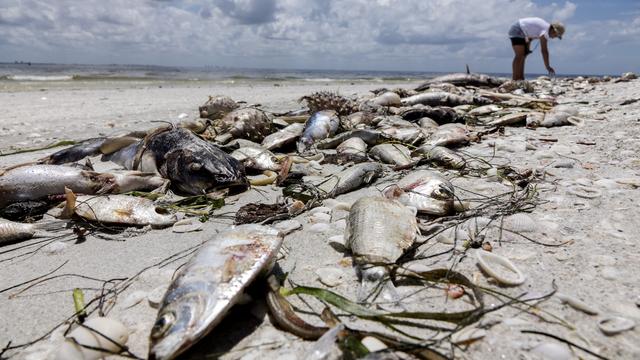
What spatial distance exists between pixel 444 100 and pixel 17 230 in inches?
274

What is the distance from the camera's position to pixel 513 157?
456 centimetres

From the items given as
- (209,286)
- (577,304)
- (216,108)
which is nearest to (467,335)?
(577,304)

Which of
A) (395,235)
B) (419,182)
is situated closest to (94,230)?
(395,235)

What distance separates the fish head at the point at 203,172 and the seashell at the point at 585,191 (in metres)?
2.74

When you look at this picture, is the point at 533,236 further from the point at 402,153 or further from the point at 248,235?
the point at 402,153

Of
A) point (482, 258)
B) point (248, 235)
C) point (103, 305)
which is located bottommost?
point (103, 305)

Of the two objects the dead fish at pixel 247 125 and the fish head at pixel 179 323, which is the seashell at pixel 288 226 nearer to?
the fish head at pixel 179 323

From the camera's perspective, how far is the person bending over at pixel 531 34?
1189 centimetres

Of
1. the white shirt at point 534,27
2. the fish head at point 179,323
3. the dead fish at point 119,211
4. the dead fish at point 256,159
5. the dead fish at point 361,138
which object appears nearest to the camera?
the fish head at point 179,323

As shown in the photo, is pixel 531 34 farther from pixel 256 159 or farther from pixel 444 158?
pixel 256 159

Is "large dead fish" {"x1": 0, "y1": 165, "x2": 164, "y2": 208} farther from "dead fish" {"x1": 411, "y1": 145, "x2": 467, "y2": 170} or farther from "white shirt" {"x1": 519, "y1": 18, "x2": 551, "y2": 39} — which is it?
"white shirt" {"x1": 519, "y1": 18, "x2": 551, "y2": 39}

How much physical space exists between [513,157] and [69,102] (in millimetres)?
12707

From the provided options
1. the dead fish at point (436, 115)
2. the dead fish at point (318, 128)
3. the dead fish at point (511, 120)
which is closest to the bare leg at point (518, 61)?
the dead fish at point (511, 120)

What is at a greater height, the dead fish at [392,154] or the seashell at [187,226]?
the dead fish at [392,154]
